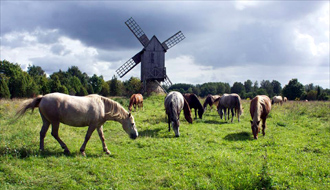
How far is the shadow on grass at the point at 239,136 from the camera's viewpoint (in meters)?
9.80

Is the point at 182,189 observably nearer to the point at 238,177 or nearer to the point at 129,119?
the point at 238,177

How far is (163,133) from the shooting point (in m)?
11.0

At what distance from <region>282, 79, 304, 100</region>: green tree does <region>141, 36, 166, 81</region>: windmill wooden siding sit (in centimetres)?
4582

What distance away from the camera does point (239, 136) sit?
34.0 feet

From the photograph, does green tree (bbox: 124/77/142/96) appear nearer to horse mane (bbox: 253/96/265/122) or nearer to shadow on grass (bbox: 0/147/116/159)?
horse mane (bbox: 253/96/265/122)

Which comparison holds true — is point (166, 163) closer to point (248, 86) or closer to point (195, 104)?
point (195, 104)

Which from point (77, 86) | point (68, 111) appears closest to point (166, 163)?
point (68, 111)

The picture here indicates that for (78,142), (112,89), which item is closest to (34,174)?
(78,142)

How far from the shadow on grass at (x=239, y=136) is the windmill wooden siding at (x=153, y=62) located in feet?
67.9

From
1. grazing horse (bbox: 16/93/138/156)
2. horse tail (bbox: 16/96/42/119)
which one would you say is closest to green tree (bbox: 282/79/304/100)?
grazing horse (bbox: 16/93/138/156)

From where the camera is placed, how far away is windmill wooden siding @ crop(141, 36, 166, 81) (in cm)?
3031

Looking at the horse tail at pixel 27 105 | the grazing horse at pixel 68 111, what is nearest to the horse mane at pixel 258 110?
the grazing horse at pixel 68 111

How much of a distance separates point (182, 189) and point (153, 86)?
2649 centimetres

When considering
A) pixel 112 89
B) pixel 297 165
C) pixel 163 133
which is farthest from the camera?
pixel 112 89
